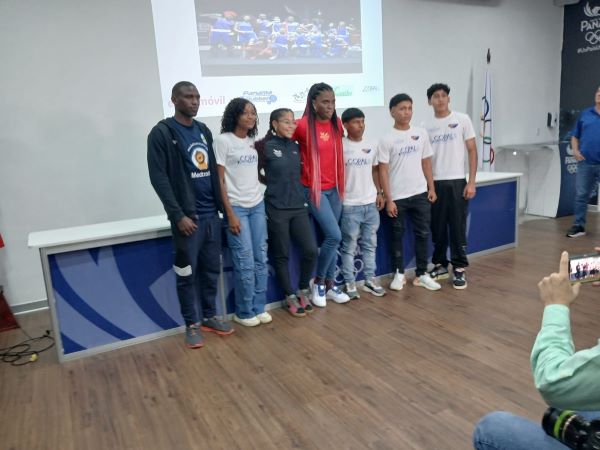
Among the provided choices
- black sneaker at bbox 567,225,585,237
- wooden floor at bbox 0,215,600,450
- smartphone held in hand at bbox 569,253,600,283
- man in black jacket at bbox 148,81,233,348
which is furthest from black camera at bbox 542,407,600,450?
black sneaker at bbox 567,225,585,237

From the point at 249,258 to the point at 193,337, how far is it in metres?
0.57

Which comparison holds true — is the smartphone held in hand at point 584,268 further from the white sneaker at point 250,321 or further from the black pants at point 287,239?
the white sneaker at point 250,321

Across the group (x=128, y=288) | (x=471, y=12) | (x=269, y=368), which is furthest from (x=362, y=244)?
(x=471, y=12)

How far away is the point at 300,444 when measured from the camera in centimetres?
178

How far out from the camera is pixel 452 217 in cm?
345

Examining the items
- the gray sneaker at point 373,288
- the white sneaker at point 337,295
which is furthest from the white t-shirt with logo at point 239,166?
the gray sneaker at point 373,288

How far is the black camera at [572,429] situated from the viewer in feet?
2.97

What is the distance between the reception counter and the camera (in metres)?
2.55

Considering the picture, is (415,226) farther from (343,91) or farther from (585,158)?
(585,158)

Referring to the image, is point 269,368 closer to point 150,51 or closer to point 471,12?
point 150,51

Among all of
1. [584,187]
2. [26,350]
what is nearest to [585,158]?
[584,187]

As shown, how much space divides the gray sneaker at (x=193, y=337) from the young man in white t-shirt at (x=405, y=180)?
4.90ft

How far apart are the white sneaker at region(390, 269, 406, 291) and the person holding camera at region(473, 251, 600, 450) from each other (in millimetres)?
2255

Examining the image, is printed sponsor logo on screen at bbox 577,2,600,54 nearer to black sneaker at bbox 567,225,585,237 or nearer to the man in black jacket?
black sneaker at bbox 567,225,585,237
